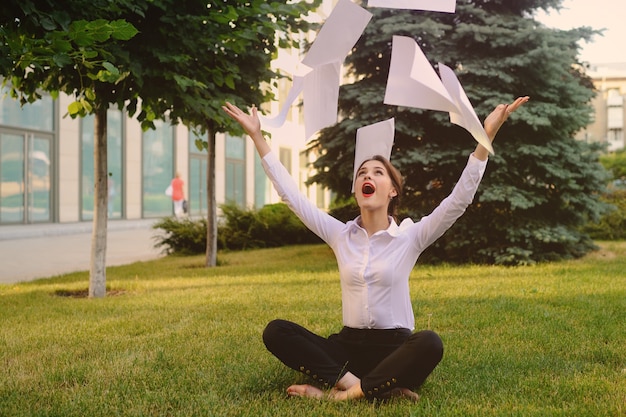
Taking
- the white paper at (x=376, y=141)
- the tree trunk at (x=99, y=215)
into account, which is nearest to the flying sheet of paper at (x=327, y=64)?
the white paper at (x=376, y=141)

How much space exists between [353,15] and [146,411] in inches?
94.8

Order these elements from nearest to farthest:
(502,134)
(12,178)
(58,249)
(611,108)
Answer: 1. (502,134)
2. (58,249)
3. (12,178)
4. (611,108)

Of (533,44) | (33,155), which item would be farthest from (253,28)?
(33,155)

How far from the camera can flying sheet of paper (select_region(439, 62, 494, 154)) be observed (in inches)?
136

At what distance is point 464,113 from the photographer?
349 centimetres

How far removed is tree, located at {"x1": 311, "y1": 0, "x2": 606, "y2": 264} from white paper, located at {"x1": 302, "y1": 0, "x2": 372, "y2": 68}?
7.01m

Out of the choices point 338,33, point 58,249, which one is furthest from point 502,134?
point 58,249

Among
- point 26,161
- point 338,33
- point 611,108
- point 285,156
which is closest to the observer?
point 338,33

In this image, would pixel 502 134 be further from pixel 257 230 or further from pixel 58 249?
pixel 58 249

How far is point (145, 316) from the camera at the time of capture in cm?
682

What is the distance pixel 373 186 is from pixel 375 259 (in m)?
0.41

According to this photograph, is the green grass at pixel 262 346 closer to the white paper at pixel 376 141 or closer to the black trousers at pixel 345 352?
the black trousers at pixel 345 352

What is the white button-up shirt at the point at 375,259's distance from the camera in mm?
3996

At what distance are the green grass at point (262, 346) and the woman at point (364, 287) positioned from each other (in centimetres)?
24
